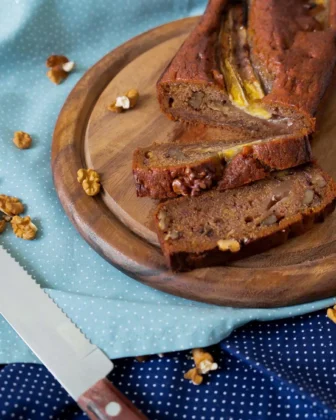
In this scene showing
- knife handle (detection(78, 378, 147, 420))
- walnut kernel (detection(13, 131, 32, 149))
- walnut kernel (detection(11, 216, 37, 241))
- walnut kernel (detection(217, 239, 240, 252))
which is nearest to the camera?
knife handle (detection(78, 378, 147, 420))

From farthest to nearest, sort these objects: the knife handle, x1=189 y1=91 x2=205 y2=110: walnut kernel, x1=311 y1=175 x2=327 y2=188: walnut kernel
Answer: x1=189 y1=91 x2=205 y2=110: walnut kernel → x1=311 y1=175 x2=327 y2=188: walnut kernel → the knife handle

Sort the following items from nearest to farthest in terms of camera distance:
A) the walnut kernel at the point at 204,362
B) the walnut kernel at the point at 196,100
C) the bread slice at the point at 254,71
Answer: the walnut kernel at the point at 204,362, the bread slice at the point at 254,71, the walnut kernel at the point at 196,100

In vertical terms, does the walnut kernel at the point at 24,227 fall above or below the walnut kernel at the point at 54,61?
below

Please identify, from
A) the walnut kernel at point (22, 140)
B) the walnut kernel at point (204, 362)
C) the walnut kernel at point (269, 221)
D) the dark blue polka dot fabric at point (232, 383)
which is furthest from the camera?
the walnut kernel at point (22, 140)

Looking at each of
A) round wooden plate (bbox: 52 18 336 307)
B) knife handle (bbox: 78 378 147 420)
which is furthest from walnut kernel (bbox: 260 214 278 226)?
knife handle (bbox: 78 378 147 420)

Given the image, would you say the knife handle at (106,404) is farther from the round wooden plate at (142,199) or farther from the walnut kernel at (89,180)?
the walnut kernel at (89,180)

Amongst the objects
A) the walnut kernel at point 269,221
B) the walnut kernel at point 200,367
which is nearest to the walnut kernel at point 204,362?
the walnut kernel at point 200,367

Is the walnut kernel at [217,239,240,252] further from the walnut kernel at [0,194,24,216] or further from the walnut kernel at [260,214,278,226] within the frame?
the walnut kernel at [0,194,24,216]

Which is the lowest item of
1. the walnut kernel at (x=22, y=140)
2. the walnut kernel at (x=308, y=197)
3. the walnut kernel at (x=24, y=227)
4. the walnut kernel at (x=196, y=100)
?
the walnut kernel at (x=308, y=197)

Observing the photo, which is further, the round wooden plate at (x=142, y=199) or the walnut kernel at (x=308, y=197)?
the walnut kernel at (x=308, y=197)
